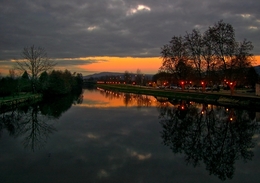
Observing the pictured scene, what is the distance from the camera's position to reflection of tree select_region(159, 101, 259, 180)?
36.7ft

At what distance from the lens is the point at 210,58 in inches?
1802

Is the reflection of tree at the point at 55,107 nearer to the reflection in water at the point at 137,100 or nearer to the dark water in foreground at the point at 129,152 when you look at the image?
the dark water in foreground at the point at 129,152

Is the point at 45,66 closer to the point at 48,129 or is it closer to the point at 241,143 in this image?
the point at 48,129

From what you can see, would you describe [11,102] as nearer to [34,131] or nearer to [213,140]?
[34,131]

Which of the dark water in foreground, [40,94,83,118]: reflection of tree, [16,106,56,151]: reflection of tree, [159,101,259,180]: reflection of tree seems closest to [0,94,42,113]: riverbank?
[40,94,83,118]: reflection of tree

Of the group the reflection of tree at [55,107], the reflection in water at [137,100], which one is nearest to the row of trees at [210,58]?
the reflection in water at [137,100]

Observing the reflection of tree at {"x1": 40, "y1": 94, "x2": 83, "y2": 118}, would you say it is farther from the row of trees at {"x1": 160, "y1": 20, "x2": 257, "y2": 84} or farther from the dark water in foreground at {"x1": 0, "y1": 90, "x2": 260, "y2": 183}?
the row of trees at {"x1": 160, "y1": 20, "x2": 257, "y2": 84}

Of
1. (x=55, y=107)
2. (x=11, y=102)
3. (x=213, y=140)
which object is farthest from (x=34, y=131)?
(x=11, y=102)

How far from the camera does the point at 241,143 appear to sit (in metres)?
14.6

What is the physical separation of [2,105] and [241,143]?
1057 inches

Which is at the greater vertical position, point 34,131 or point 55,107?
point 55,107

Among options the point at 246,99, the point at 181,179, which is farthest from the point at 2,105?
the point at 246,99

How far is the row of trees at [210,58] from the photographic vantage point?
38375 mm

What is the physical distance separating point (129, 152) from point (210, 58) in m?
37.7
